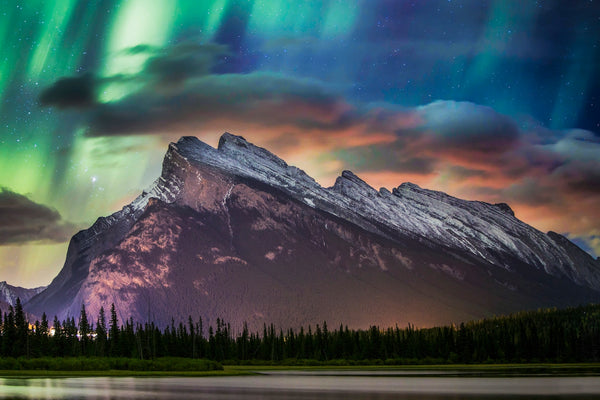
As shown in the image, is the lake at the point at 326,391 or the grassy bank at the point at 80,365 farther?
the grassy bank at the point at 80,365

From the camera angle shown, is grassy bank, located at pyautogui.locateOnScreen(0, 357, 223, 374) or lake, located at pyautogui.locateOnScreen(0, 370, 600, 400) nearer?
lake, located at pyautogui.locateOnScreen(0, 370, 600, 400)

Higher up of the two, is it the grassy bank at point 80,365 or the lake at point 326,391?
the grassy bank at point 80,365

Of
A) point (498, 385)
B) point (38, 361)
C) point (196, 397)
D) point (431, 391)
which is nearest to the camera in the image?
point (196, 397)

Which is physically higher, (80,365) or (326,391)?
(80,365)

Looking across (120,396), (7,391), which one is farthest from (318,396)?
(7,391)

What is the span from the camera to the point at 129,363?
196m

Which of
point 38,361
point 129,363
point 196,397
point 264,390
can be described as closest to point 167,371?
point 129,363

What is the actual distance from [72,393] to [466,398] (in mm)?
46611

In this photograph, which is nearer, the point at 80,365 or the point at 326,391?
the point at 326,391

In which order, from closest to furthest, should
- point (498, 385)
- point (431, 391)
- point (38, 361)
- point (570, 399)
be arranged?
point (570, 399) → point (431, 391) → point (498, 385) → point (38, 361)

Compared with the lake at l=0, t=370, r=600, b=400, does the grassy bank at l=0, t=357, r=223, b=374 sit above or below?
above

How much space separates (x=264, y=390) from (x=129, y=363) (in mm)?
87381

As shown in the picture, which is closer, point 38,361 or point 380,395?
point 380,395

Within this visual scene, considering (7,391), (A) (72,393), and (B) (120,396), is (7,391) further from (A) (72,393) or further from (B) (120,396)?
(B) (120,396)
